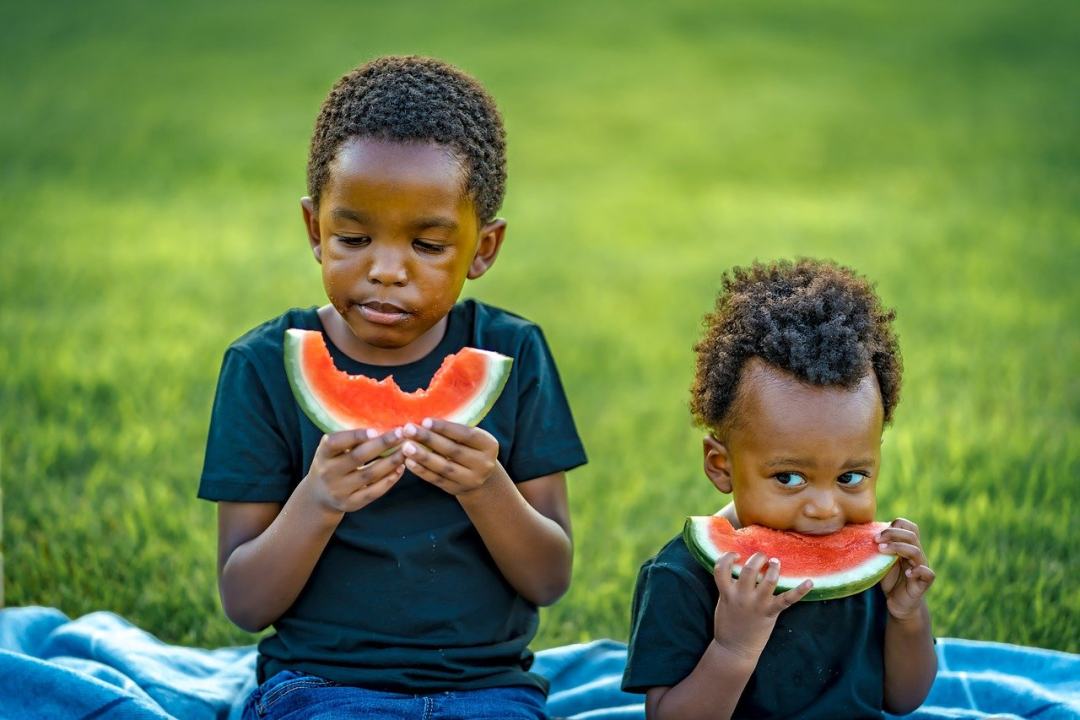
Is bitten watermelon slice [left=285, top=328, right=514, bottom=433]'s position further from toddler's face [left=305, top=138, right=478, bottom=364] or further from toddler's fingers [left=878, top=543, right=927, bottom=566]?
toddler's fingers [left=878, top=543, right=927, bottom=566]

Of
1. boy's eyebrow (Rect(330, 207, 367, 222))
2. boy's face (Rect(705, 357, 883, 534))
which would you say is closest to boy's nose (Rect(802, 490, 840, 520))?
boy's face (Rect(705, 357, 883, 534))

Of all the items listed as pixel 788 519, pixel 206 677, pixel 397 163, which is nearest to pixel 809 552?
pixel 788 519

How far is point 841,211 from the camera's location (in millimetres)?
11102

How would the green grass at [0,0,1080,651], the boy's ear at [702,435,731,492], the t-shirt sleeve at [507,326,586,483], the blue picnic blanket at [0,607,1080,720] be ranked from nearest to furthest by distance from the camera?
the boy's ear at [702,435,731,492], the t-shirt sleeve at [507,326,586,483], the blue picnic blanket at [0,607,1080,720], the green grass at [0,0,1080,651]

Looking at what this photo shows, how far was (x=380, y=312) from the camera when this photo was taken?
3281 millimetres

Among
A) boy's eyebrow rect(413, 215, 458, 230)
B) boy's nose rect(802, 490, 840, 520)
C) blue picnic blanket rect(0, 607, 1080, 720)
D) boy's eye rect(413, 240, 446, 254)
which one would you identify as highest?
boy's eyebrow rect(413, 215, 458, 230)

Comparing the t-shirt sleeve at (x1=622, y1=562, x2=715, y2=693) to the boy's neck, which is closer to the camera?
the t-shirt sleeve at (x1=622, y1=562, x2=715, y2=693)

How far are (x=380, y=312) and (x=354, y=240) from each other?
0.58 feet

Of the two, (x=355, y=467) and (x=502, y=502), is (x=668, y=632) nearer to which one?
(x=502, y=502)

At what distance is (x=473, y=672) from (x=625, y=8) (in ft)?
56.7

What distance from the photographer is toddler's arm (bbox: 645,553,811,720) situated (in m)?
3.05

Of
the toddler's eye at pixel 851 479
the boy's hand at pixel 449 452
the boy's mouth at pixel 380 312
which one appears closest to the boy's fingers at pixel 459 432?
the boy's hand at pixel 449 452

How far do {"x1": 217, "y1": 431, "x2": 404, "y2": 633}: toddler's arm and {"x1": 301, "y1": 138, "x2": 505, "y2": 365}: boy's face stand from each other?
367 mm

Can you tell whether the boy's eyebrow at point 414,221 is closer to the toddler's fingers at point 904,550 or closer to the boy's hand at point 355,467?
the boy's hand at point 355,467
